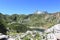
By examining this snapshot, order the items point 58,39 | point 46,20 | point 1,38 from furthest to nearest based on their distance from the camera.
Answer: point 46,20 < point 1,38 < point 58,39

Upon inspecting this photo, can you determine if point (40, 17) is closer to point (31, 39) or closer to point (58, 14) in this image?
point (58, 14)

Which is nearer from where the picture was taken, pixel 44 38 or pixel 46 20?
pixel 44 38

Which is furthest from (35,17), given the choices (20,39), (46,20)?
(20,39)

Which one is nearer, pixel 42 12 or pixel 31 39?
pixel 31 39

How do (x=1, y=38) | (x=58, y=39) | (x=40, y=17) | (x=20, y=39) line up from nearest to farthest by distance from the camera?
(x=58, y=39)
(x=1, y=38)
(x=20, y=39)
(x=40, y=17)

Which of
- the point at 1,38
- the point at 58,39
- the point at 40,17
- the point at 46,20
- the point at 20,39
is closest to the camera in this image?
the point at 58,39

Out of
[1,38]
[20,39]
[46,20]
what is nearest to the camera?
[1,38]

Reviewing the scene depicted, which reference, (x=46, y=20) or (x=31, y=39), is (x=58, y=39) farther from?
(x=46, y=20)

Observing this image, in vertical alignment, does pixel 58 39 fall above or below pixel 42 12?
below

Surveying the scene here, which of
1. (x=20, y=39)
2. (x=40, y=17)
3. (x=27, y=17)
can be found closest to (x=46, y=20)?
(x=40, y=17)
